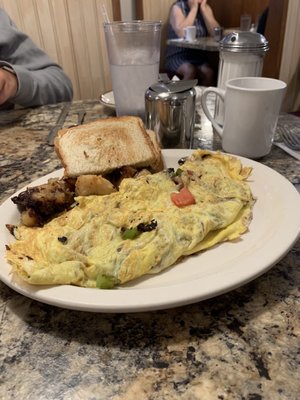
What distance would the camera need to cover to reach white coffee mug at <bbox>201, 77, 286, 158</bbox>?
1058 millimetres

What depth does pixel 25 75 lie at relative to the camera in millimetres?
1912

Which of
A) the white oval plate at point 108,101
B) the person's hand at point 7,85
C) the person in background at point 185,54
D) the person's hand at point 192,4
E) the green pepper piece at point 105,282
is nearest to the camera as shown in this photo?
the green pepper piece at point 105,282

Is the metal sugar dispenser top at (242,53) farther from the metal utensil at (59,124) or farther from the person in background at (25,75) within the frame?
the person in background at (25,75)

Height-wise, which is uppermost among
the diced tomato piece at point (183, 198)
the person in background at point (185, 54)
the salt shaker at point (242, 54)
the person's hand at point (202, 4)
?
the salt shaker at point (242, 54)

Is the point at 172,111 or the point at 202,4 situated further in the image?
the point at 202,4

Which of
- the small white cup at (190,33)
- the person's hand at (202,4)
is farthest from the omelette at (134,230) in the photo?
the person's hand at (202,4)

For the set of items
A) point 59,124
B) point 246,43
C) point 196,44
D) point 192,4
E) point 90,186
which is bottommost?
point 196,44

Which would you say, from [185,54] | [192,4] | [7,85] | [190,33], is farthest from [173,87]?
[192,4]

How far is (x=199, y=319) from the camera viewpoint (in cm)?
58

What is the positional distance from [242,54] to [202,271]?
3.01 feet

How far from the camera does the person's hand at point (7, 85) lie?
70.0 inches

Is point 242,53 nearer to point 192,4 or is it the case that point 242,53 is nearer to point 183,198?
point 183,198

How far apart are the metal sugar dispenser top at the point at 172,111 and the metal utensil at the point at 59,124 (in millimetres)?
431

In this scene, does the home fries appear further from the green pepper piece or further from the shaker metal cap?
the shaker metal cap
